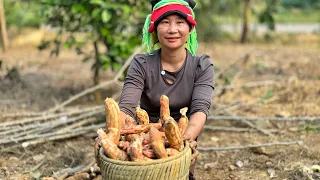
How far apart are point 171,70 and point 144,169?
92cm

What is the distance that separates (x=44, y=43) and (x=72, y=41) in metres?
0.53

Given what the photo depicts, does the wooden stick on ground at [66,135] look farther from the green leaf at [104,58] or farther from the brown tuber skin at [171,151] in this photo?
the brown tuber skin at [171,151]

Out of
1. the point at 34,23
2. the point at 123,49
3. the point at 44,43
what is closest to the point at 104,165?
the point at 123,49

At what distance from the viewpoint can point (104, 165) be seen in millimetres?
2090

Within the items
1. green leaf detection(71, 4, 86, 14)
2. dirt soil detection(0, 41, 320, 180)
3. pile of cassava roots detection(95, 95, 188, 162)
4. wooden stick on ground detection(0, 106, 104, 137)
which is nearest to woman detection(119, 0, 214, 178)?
pile of cassava roots detection(95, 95, 188, 162)

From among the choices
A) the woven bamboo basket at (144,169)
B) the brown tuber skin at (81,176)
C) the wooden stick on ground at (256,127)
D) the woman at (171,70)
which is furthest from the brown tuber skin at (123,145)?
the wooden stick on ground at (256,127)

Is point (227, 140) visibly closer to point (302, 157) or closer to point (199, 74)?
point (302, 157)

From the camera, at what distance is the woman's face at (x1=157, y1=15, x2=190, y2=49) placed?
258 cm

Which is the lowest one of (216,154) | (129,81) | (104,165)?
(216,154)

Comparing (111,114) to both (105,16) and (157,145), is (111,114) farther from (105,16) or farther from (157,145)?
(105,16)

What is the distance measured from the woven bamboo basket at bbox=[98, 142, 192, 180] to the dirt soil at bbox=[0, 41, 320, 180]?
3.85ft

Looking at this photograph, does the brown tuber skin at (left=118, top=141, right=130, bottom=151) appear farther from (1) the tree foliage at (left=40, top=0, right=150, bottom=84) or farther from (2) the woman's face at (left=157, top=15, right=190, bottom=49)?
(1) the tree foliage at (left=40, top=0, right=150, bottom=84)

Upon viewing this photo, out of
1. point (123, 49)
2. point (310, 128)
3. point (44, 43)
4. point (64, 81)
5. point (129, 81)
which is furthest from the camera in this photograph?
point (64, 81)

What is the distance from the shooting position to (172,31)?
256 cm
